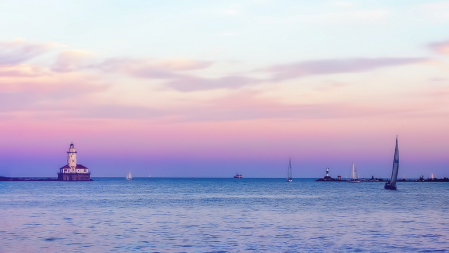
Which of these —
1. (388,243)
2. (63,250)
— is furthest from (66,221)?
(388,243)

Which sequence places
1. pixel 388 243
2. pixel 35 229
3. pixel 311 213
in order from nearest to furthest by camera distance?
pixel 388 243 → pixel 35 229 → pixel 311 213

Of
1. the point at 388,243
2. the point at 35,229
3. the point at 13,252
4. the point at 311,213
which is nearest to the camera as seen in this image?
the point at 13,252

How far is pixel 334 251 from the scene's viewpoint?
35.7 meters

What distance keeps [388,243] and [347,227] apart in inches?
407

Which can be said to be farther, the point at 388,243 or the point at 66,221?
the point at 66,221

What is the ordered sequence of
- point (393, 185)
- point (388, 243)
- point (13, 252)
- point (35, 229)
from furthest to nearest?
point (393, 185) → point (35, 229) → point (388, 243) → point (13, 252)

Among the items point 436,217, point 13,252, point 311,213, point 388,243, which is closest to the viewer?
point 13,252

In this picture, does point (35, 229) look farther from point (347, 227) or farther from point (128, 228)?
point (347, 227)

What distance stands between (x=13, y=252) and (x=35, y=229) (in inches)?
511

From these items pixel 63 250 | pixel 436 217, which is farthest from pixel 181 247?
pixel 436 217

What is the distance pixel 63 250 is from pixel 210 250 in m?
10.2

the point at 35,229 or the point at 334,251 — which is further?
the point at 35,229

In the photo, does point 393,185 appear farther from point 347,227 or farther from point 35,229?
point 35,229

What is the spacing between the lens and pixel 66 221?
55094 millimetres
